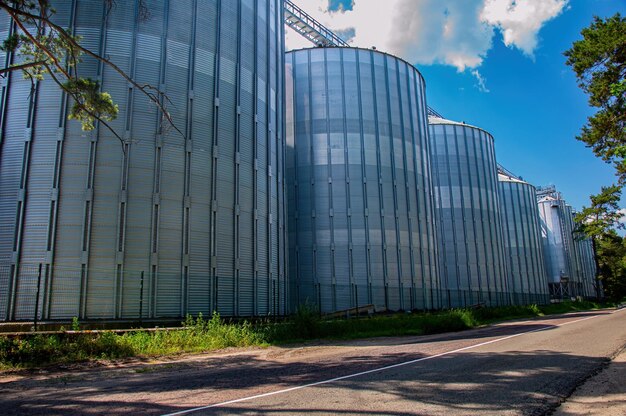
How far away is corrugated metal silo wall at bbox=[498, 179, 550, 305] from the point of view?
57.4 metres

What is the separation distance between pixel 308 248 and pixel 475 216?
25540mm

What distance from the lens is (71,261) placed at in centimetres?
1712

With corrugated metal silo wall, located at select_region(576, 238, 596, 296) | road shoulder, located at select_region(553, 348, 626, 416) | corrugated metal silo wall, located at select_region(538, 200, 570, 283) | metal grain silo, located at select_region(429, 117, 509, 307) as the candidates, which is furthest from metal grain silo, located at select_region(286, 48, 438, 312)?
corrugated metal silo wall, located at select_region(576, 238, 596, 296)

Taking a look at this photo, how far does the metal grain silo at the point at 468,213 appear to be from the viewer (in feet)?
152

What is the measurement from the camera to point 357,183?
32.0 meters

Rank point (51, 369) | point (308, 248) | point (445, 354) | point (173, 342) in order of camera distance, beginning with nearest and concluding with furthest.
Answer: point (51, 369) < point (445, 354) < point (173, 342) < point (308, 248)

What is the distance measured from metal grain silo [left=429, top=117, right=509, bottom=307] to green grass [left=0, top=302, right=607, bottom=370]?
864 inches

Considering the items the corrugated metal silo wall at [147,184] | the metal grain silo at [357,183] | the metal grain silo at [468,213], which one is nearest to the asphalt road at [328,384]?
the corrugated metal silo wall at [147,184]

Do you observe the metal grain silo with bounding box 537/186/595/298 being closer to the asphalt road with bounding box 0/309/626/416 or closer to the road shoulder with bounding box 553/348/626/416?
the asphalt road with bounding box 0/309/626/416

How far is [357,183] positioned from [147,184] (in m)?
16.4

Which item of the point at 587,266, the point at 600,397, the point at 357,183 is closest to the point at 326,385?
the point at 600,397

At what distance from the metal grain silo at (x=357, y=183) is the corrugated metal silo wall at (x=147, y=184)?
7489mm

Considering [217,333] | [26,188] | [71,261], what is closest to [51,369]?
[217,333]

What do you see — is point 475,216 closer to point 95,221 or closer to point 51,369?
point 95,221
